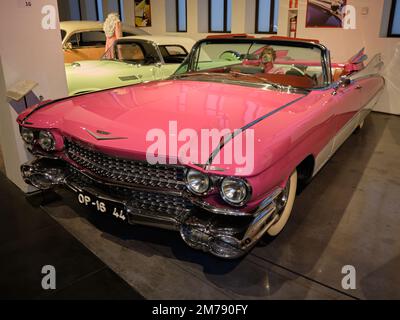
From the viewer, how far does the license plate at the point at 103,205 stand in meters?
2.20

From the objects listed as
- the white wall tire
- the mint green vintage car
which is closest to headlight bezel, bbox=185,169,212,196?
the white wall tire

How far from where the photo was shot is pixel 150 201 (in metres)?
2.22

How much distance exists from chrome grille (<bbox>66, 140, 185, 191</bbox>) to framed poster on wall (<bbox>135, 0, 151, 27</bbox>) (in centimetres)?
1010

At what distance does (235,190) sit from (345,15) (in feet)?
19.9

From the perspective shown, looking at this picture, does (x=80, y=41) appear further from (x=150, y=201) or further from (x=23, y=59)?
(x=150, y=201)

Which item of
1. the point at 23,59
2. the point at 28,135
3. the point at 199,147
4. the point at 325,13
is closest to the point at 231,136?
the point at 199,147

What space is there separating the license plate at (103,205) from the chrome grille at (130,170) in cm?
14

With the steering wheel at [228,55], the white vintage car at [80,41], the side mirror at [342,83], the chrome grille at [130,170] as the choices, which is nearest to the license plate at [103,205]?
the chrome grille at [130,170]

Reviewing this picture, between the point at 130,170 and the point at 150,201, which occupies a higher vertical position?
the point at 130,170

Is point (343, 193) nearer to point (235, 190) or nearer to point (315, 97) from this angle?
point (315, 97)

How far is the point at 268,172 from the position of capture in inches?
77.5

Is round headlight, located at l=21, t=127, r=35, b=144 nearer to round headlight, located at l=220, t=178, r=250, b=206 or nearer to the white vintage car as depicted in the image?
round headlight, located at l=220, t=178, r=250, b=206

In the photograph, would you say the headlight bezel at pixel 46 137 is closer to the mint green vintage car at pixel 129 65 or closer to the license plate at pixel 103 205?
the license plate at pixel 103 205

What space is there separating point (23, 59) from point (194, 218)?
2.11m
